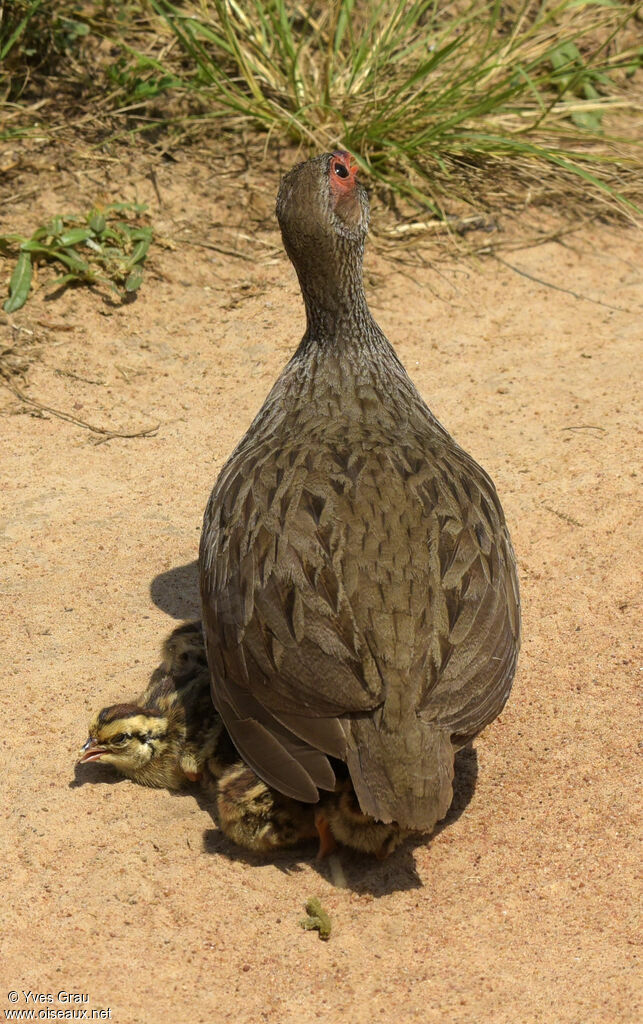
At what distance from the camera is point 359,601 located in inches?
165

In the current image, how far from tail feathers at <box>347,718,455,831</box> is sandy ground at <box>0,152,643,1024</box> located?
50 cm

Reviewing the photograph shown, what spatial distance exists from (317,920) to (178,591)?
6.84 feet

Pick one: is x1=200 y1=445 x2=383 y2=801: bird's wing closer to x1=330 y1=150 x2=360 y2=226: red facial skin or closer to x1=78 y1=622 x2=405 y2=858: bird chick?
x1=78 y1=622 x2=405 y2=858: bird chick

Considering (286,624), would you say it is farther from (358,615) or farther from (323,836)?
(323,836)

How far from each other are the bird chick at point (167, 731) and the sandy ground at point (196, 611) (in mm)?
117

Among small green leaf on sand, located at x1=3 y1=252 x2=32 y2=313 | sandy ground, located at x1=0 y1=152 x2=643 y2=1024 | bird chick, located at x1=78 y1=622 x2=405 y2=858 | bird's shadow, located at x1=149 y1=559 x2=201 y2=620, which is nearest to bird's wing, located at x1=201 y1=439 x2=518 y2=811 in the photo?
bird chick, located at x1=78 y1=622 x2=405 y2=858

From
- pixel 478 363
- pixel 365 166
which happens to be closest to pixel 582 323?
pixel 478 363

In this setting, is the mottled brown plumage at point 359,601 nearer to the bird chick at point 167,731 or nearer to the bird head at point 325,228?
the bird chick at point 167,731

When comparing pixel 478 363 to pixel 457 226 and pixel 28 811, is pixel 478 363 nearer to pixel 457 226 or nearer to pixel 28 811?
pixel 457 226

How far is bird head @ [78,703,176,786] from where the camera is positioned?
4.74 metres

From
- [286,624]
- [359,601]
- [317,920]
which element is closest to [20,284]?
[286,624]

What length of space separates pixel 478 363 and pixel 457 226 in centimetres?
157

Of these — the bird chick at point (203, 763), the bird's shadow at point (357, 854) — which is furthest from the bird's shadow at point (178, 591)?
the bird's shadow at point (357, 854)
